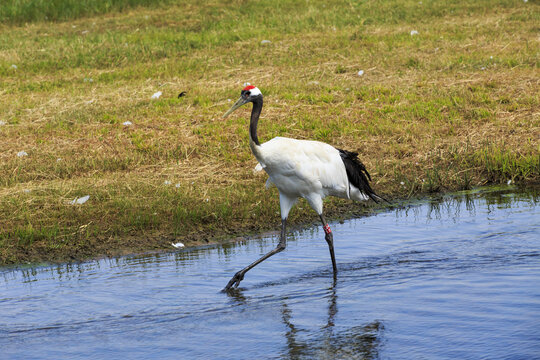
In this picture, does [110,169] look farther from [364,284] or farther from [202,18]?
[202,18]

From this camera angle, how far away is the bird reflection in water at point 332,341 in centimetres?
468

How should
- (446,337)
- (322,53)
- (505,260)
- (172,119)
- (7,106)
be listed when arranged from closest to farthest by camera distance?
(446,337) → (505,260) → (172,119) → (7,106) → (322,53)

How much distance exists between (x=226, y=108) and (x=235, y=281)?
510 cm

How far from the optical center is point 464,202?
7914 mm

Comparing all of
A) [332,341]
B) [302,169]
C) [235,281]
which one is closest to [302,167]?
[302,169]

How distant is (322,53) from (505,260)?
758cm

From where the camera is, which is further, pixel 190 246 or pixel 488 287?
pixel 190 246

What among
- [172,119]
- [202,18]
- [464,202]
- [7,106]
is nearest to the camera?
[464,202]

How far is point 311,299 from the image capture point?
5645 mm

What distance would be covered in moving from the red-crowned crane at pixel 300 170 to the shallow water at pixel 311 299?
0.39 m

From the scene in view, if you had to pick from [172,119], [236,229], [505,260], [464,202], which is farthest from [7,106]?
[505,260]

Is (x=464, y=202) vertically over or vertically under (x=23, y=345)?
over

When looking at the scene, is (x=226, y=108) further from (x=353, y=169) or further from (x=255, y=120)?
(x=255, y=120)

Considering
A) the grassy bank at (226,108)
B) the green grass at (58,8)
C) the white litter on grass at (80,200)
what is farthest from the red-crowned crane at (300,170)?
the green grass at (58,8)
